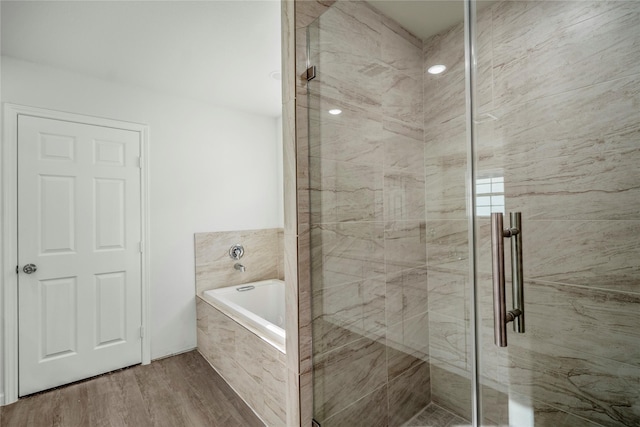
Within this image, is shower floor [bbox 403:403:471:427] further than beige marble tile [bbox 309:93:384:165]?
No

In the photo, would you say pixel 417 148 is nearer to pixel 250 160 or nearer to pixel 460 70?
pixel 460 70

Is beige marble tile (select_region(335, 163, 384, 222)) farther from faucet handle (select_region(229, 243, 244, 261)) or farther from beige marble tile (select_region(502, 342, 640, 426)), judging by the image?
faucet handle (select_region(229, 243, 244, 261))

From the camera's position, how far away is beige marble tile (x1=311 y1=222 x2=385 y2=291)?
117cm

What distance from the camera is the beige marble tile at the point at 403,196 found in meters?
0.95

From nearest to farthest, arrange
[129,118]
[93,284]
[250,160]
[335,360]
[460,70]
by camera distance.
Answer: [460,70]
[335,360]
[93,284]
[129,118]
[250,160]

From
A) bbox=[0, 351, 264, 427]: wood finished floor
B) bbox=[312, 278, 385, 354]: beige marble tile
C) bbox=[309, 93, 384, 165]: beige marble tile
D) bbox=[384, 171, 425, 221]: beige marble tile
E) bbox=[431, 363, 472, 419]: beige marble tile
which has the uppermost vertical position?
bbox=[309, 93, 384, 165]: beige marble tile

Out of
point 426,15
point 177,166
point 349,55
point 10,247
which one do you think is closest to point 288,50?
point 349,55

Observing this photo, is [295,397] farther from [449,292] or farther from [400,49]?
[400,49]

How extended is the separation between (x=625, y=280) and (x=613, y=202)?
24cm

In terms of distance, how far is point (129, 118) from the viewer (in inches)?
105

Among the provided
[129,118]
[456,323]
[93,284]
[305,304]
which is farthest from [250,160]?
[456,323]

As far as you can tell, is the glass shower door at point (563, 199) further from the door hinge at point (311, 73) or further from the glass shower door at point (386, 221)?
the door hinge at point (311, 73)

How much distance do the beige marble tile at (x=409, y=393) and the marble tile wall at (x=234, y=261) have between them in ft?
7.79

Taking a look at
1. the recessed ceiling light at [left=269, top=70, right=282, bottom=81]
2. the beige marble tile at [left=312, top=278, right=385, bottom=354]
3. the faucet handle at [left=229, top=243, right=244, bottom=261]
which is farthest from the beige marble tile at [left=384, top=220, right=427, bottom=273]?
the faucet handle at [left=229, top=243, right=244, bottom=261]
